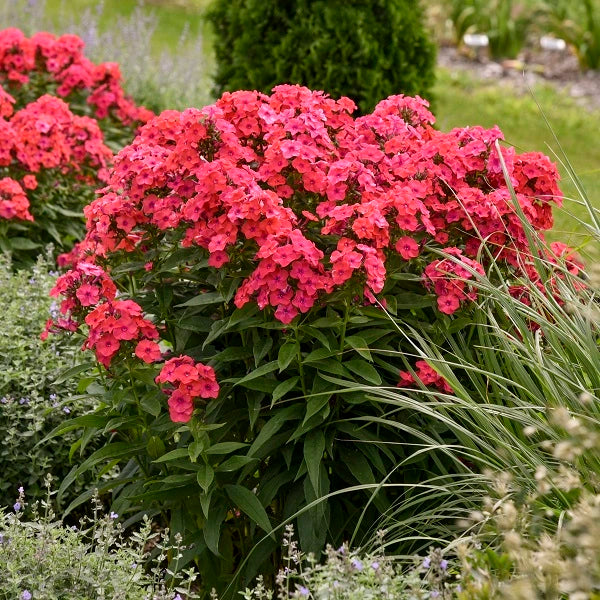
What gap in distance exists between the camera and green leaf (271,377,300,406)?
9.71 ft

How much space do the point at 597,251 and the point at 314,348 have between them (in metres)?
1.24

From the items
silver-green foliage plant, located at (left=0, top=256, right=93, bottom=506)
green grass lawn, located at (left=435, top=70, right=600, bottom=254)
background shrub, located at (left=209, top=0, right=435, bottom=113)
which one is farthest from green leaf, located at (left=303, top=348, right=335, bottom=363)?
green grass lawn, located at (left=435, top=70, right=600, bottom=254)

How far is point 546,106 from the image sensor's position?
35.2 feet

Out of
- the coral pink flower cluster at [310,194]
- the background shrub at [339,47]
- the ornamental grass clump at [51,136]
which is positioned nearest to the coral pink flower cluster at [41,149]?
the ornamental grass clump at [51,136]

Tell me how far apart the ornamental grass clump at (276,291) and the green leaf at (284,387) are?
0.06ft

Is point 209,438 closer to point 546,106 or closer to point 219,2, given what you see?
point 219,2

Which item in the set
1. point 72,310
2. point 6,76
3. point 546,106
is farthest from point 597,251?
point 546,106

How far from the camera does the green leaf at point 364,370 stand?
3023 mm

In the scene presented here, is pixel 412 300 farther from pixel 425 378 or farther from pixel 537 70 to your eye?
pixel 537 70

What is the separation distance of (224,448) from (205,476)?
0.31ft

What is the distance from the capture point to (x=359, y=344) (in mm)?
3061

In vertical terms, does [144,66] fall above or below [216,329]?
below


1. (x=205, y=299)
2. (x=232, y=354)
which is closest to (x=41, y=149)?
(x=205, y=299)

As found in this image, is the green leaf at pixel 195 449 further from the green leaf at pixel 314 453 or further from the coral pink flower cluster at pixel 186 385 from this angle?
the green leaf at pixel 314 453
